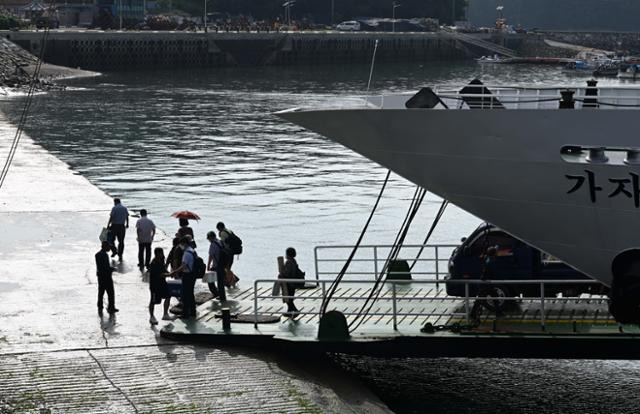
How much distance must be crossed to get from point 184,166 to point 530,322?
3002 cm

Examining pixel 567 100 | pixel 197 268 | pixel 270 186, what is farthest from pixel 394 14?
pixel 567 100

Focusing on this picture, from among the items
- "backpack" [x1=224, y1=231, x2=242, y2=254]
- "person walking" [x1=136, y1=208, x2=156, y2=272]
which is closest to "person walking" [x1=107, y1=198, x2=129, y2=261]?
"person walking" [x1=136, y1=208, x2=156, y2=272]

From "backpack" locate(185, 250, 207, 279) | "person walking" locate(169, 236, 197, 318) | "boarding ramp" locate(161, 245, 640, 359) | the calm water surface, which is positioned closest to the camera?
"boarding ramp" locate(161, 245, 640, 359)

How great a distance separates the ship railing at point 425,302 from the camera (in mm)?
16547

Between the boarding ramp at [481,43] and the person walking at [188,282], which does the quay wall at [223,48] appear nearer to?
the boarding ramp at [481,43]

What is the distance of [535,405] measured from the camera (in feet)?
54.0

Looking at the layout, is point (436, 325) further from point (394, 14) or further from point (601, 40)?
point (601, 40)

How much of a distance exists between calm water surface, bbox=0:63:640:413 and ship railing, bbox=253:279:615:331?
2.99 feet

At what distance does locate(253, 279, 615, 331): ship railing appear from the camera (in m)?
16.5

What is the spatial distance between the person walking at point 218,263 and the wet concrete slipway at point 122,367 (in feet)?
3.48

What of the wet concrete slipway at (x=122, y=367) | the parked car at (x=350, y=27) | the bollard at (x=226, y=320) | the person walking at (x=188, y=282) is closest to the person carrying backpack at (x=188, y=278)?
the person walking at (x=188, y=282)

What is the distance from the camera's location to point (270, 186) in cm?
4028

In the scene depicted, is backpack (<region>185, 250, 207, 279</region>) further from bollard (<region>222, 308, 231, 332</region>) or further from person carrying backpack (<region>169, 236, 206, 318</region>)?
bollard (<region>222, 308, 231, 332</region>)

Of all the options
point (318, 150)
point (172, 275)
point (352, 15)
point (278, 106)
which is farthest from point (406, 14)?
point (172, 275)
